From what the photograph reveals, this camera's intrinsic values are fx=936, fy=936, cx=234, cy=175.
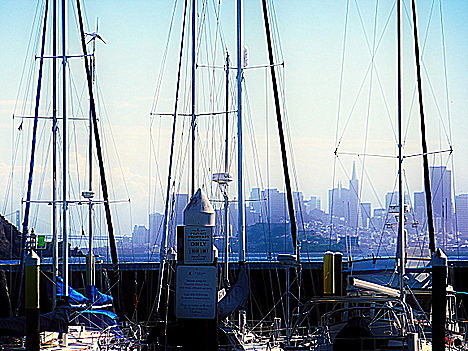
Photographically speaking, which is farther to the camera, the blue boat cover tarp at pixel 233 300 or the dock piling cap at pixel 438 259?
the blue boat cover tarp at pixel 233 300

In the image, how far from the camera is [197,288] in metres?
20.0

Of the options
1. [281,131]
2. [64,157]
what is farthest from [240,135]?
[64,157]

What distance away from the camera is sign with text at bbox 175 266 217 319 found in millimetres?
19953

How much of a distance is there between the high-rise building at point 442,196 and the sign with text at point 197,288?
817 inches

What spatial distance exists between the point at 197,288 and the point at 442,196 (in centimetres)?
2512

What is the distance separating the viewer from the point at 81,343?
25.5 meters

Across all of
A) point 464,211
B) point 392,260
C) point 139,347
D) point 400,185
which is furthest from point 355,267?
point 464,211

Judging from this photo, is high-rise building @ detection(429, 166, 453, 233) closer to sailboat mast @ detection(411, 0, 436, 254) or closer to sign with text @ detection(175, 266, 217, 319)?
sailboat mast @ detection(411, 0, 436, 254)

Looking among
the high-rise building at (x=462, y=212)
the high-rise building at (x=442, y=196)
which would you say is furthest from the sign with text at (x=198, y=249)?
the high-rise building at (x=462, y=212)

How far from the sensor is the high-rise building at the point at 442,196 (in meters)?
40.8

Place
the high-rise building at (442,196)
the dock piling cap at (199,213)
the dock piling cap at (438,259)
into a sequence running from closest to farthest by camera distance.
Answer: the dock piling cap at (199,213)
the dock piling cap at (438,259)
the high-rise building at (442,196)

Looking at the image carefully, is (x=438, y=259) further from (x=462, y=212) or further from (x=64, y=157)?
(x=462, y=212)

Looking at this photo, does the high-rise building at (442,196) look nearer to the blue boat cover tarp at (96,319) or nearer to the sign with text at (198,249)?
the blue boat cover tarp at (96,319)

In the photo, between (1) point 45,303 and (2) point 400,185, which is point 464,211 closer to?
(2) point 400,185
